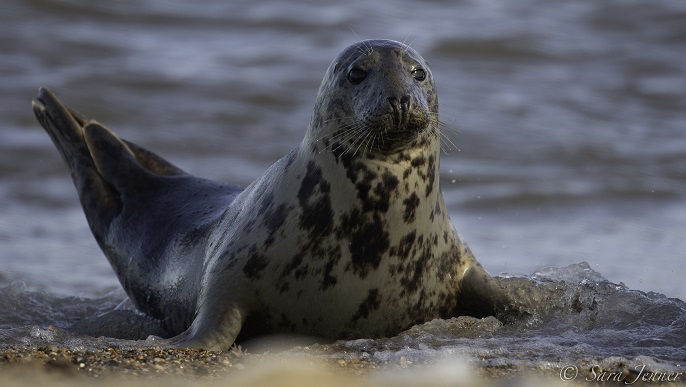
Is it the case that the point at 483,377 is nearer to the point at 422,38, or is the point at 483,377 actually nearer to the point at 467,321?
the point at 467,321

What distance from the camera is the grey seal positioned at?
475 cm

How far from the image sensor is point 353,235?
4766mm

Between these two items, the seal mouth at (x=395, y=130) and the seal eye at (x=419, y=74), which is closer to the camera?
the seal mouth at (x=395, y=130)

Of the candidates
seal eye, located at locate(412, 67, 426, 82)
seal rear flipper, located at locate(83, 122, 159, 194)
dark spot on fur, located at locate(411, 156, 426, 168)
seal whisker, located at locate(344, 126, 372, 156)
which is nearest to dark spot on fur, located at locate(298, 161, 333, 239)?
seal whisker, located at locate(344, 126, 372, 156)

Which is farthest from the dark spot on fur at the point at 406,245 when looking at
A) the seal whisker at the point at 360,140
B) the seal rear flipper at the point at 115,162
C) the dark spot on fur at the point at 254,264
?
the seal rear flipper at the point at 115,162

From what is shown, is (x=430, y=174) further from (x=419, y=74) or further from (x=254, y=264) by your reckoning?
(x=254, y=264)

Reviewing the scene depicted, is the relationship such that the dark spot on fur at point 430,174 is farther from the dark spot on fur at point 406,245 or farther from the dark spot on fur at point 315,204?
the dark spot on fur at point 315,204

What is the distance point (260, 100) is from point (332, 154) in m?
7.01

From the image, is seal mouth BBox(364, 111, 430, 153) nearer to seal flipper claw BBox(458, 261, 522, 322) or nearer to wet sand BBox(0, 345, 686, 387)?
seal flipper claw BBox(458, 261, 522, 322)

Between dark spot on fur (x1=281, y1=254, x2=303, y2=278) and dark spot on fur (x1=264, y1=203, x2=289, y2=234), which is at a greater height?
dark spot on fur (x1=264, y1=203, x2=289, y2=234)

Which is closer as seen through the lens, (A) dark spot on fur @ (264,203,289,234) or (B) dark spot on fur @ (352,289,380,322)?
(B) dark spot on fur @ (352,289,380,322)

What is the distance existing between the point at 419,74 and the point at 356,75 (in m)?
0.25

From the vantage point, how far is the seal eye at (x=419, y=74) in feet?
15.9

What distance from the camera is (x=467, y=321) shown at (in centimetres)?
507
